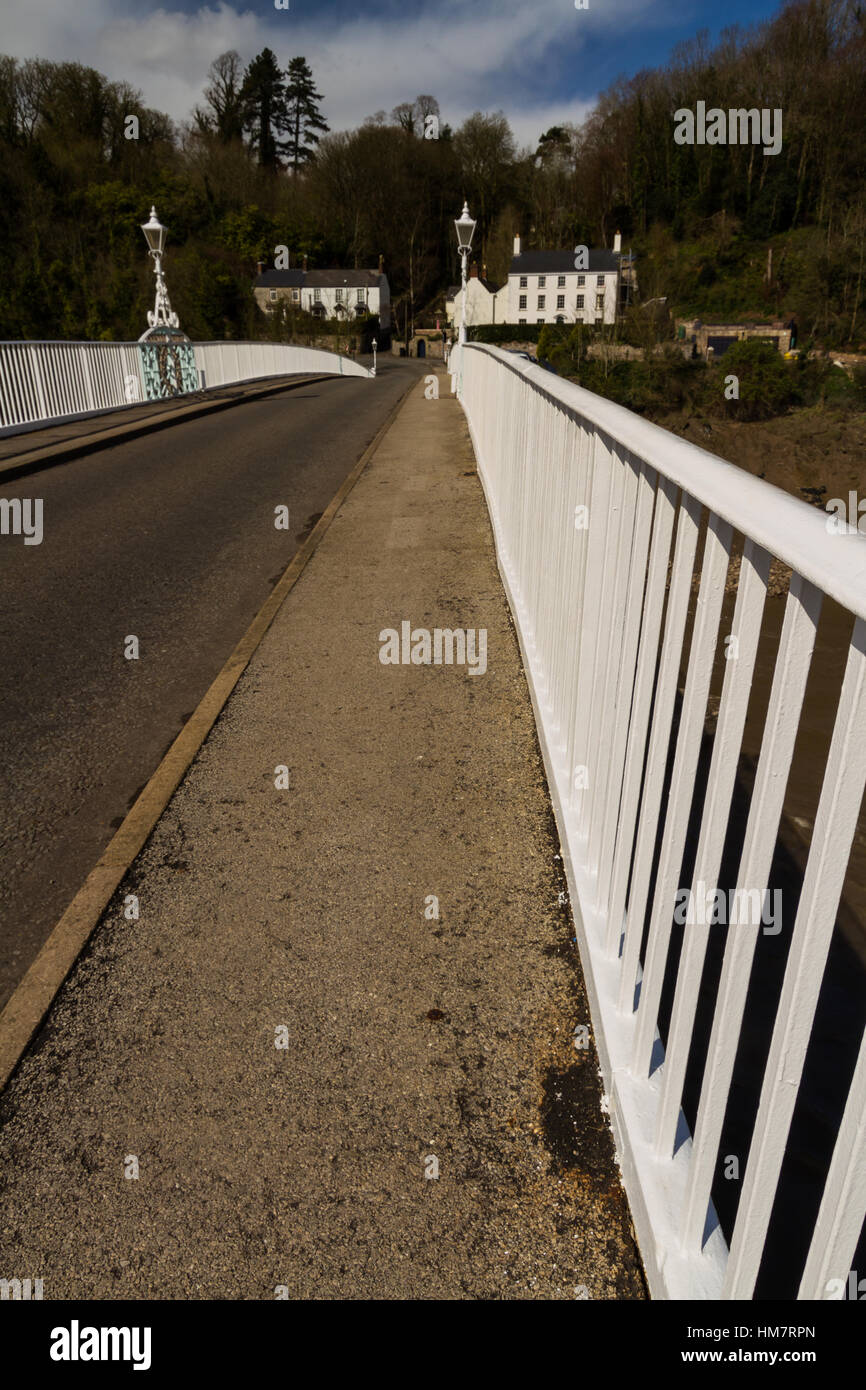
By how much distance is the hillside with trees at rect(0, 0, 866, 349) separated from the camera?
53.9 m

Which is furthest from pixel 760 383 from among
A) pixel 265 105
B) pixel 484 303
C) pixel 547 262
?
pixel 265 105

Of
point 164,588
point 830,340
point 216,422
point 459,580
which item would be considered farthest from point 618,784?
point 830,340

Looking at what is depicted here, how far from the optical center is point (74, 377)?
51.1ft

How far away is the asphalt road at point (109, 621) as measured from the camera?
3.39m

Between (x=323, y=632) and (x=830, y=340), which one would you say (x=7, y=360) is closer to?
(x=323, y=632)

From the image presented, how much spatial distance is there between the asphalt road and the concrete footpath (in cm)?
39

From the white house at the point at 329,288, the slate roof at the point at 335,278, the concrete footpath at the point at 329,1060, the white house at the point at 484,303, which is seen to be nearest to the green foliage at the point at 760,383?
the concrete footpath at the point at 329,1060

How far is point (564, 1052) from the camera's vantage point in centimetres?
228

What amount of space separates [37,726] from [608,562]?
2.99 metres

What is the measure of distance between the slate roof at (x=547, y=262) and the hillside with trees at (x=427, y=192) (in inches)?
174

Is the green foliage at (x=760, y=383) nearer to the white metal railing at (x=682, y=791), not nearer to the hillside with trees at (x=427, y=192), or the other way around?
the hillside with trees at (x=427, y=192)

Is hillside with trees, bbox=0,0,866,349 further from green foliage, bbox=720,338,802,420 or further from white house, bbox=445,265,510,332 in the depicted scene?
green foliage, bbox=720,338,802,420

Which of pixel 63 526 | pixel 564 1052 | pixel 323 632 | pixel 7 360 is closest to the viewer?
pixel 564 1052

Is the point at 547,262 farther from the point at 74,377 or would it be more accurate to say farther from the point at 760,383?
the point at 74,377
